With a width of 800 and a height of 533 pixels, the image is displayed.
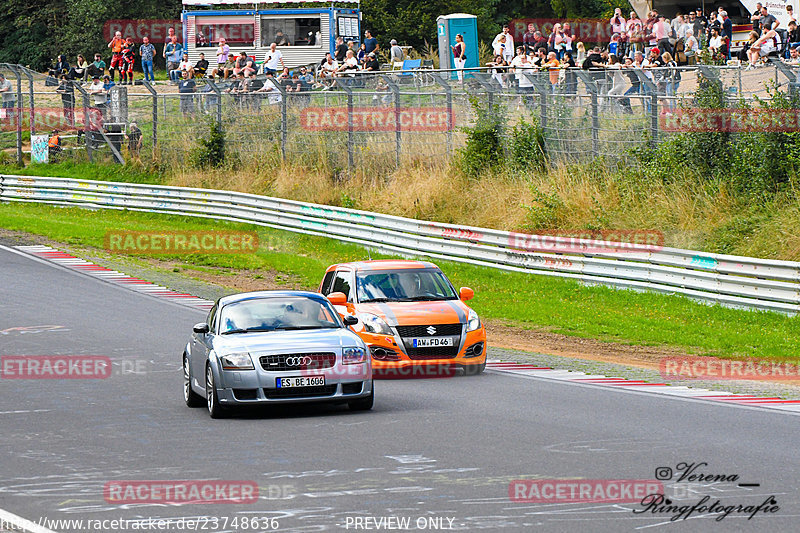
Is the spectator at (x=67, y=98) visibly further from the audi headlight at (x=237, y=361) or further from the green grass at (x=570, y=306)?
the audi headlight at (x=237, y=361)

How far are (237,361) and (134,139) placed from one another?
30.5 m

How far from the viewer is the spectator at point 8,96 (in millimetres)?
42219

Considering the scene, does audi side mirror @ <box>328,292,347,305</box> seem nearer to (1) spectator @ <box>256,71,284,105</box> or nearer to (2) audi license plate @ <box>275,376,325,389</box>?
(2) audi license plate @ <box>275,376,325,389</box>

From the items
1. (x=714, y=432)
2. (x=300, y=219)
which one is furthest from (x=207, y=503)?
(x=300, y=219)

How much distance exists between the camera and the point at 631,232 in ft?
80.9

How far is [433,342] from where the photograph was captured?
51.9 ft

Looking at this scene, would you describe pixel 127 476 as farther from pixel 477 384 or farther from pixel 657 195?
pixel 657 195

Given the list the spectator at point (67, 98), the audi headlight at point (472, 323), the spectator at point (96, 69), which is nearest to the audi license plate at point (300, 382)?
the audi headlight at point (472, 323)

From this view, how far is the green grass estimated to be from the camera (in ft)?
60.4

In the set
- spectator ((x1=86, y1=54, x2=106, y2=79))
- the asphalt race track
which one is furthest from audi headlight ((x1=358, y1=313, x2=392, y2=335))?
spectator ((x1=86, y1=54, x2=106, y2=79))

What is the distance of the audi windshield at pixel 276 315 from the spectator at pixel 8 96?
3160cm

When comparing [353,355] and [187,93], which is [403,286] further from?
[187,93]

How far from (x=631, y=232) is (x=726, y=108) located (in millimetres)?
3100

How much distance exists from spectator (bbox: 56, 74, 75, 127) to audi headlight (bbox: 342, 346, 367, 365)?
30726 millimetres
